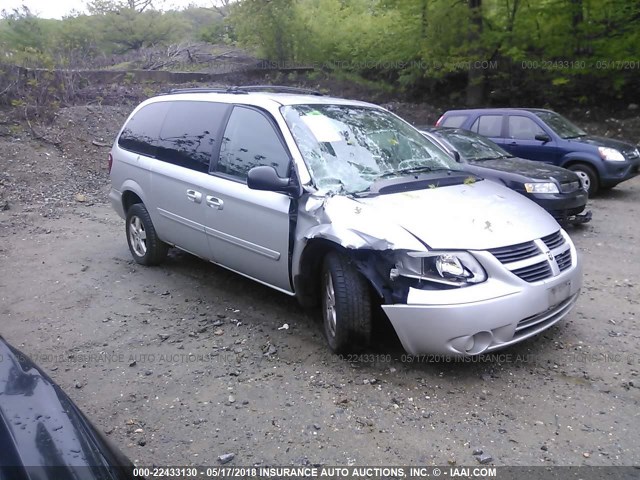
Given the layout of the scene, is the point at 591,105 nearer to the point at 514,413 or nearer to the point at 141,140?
the point at 141,140

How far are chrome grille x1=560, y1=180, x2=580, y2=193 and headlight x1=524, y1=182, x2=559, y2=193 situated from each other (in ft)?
0.41

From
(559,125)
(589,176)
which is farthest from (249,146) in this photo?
(559,125)

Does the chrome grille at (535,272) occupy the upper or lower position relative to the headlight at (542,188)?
upper

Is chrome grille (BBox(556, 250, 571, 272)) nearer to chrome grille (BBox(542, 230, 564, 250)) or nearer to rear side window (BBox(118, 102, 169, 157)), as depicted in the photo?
chrome grille (BBox(542, 230, 564, 250))

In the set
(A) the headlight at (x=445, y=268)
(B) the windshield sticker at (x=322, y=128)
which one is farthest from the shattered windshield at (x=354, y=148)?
(A) the headlight at (x=445, y=268)

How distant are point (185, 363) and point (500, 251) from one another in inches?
94.2

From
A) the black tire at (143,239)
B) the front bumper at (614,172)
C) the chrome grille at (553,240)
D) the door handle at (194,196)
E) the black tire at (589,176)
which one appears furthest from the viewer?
the black tire at (589,176)

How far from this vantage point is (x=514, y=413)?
3480mm

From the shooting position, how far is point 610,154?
10164 millimetres

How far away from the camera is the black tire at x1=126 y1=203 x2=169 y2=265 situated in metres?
6.21

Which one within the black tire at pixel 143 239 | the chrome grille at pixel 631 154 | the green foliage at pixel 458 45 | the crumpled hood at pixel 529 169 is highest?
the green foliage at pixel 458 45

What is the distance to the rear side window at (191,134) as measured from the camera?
522 centimetres

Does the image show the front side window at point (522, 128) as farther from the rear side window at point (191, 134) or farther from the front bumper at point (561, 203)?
the rear side window at point (191, 134)

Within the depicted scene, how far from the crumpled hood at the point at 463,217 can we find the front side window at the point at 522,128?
679 centimetres
